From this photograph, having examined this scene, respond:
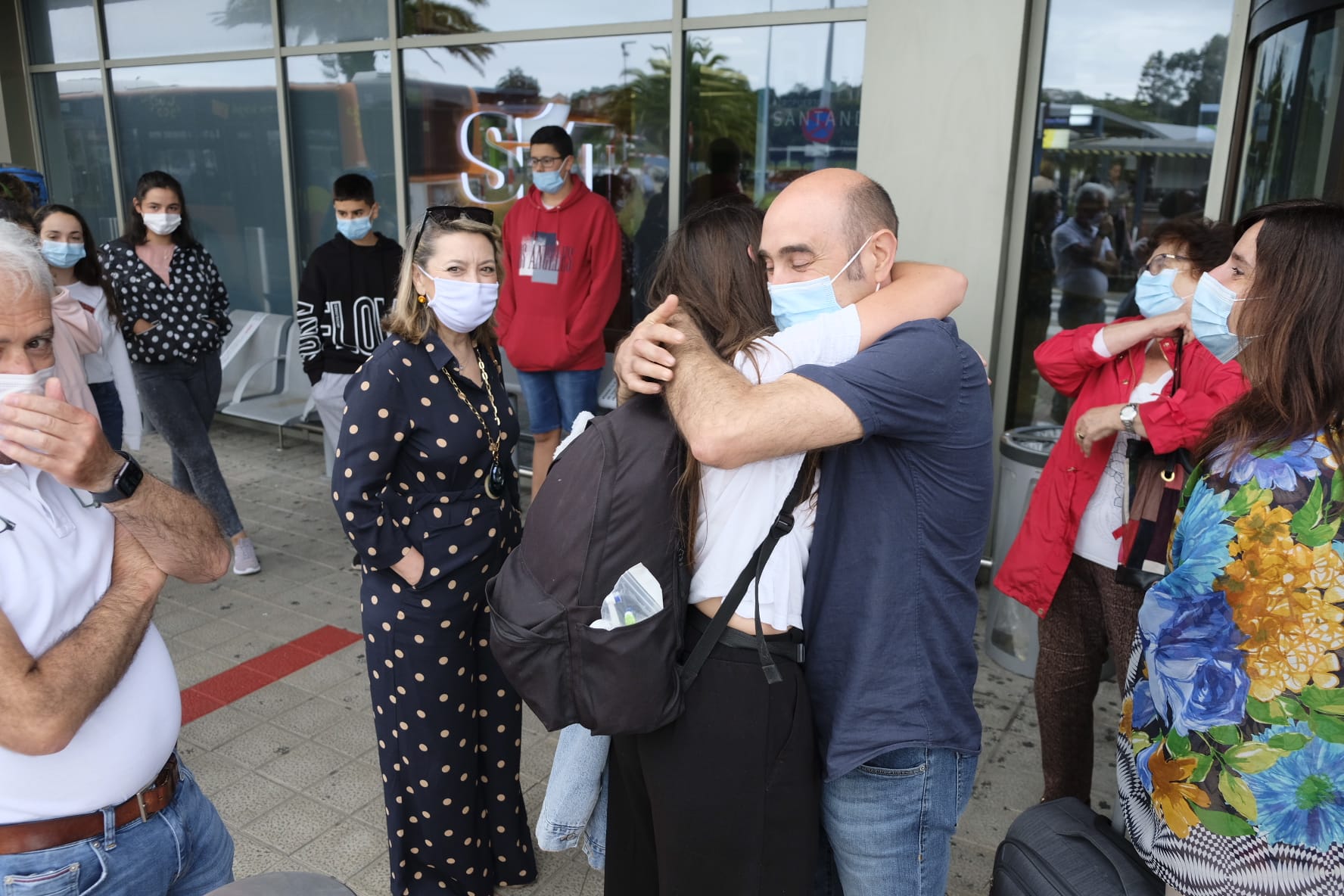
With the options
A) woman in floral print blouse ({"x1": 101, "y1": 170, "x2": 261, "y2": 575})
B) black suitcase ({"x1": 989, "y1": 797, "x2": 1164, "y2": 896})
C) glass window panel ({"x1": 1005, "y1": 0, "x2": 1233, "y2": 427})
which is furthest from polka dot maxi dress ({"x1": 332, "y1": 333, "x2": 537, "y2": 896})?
glass window panel ({"x1": 1005, "y1": 0, "x2": 1233, "y2": 427})

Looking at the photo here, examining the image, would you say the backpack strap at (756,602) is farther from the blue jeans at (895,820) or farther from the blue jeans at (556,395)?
the blue jeans at (556,395)

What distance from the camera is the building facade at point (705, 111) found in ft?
14.1

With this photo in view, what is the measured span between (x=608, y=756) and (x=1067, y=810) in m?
0.93

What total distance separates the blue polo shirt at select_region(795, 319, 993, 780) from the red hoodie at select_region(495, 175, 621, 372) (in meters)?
4.00

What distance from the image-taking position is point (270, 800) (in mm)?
3270

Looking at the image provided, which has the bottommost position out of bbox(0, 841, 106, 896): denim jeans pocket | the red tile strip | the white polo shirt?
the red tile strip

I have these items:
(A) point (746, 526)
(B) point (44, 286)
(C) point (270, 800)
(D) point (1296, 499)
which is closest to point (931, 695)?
(A) point (746, 526)

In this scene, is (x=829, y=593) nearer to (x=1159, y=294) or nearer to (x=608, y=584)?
(x=608, y=584)

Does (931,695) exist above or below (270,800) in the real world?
above

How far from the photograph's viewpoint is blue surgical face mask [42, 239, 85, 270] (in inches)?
179

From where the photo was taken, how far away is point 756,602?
1.63m

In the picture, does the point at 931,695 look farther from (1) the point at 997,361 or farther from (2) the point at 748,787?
(1) the point at 997,361

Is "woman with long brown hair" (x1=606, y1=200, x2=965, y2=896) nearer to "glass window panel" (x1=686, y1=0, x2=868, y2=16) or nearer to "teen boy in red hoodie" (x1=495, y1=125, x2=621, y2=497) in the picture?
"teen boy in red hoodie" (x1=495, y1=125, x2=621, y2=497)

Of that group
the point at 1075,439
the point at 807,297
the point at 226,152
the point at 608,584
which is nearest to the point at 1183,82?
the point at 1075,439
